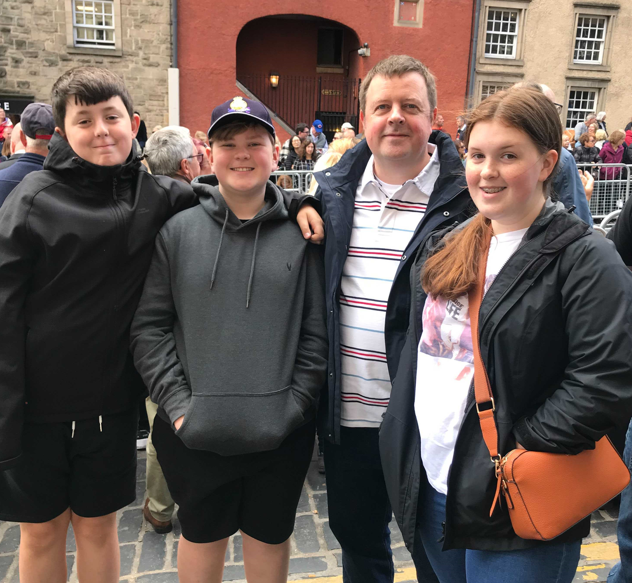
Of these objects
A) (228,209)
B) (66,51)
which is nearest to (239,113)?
(228,209)

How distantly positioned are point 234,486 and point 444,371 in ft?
3.52

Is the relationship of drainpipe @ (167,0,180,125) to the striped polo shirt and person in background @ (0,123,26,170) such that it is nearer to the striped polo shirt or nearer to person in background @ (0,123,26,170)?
person in background @ (0,123,26,170)

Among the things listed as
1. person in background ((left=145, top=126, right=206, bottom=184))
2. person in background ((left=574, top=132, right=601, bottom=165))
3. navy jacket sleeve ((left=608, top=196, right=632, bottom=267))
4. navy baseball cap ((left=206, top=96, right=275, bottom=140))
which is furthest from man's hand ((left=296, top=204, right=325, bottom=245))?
person in background ((left=574, top=132, right=601, bottom=165))

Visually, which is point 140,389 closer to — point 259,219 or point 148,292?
point 148,292

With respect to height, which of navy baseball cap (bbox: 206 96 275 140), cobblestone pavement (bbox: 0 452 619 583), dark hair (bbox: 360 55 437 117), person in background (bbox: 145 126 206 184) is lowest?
cobblestone pavement (bbox: 0 452 619 583)

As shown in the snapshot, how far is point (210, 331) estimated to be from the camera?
7.50 feet

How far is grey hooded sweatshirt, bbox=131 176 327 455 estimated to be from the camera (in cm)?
223

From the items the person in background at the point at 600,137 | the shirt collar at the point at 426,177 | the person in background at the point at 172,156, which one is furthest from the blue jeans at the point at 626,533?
the person in background at the point at 600,137

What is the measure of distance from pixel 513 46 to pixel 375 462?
2223cm

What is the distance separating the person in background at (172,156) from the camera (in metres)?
4.03

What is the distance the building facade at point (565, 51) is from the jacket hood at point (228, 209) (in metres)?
20.0

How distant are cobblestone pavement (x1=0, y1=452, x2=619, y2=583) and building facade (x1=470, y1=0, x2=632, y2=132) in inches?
769

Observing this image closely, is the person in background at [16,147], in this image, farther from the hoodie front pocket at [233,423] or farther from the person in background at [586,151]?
the person in background at [586,151]

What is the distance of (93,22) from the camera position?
17797 millimetres
